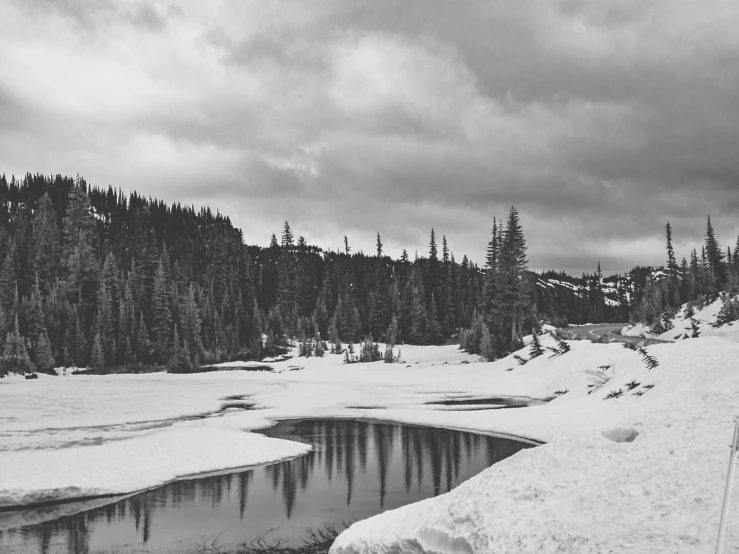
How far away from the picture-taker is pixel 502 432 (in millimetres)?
22125

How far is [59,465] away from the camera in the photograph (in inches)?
633

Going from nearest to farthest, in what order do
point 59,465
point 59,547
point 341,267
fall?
point 59,547 < point 59,465 < point 341,267

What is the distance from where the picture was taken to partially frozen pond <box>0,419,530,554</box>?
11.7m

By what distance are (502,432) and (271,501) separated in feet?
35.4

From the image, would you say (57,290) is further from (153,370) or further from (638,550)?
(638,550)

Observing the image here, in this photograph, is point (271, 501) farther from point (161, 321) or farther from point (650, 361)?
point (161, 321)

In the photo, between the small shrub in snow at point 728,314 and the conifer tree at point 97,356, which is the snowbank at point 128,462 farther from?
the conifer tree at point 97,356

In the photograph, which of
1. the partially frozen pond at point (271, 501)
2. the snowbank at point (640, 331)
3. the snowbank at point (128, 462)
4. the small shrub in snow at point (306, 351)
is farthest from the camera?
the small shrub in snow at point (306, 351)

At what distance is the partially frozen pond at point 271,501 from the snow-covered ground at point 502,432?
4.21 ft

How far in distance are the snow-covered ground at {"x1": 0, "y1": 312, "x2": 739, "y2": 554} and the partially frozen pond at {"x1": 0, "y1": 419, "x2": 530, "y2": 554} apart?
4.21ft

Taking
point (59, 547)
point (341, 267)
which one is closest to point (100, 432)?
point (59, 547)

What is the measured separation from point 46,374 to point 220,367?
1575cm

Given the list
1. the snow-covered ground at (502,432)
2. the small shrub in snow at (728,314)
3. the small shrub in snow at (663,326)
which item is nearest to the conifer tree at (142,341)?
the snow-covered ground at (502,432)

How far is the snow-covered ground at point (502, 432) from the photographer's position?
8.09 metres
